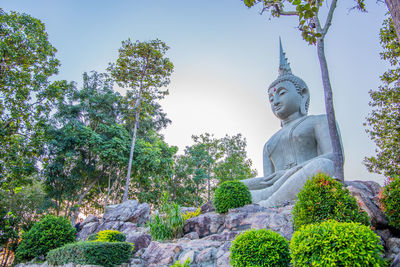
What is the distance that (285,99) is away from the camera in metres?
9.02

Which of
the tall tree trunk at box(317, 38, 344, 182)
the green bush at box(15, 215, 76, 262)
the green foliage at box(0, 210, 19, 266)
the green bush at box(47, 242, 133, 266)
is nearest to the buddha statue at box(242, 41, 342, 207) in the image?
the tall tree trunk at box(317, 38, 344, 182)

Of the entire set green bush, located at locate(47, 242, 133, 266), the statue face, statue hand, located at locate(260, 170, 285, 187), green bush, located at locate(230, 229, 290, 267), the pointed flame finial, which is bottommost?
green bush, located at locate(47, 242, 133, 266)

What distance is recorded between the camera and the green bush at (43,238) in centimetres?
580

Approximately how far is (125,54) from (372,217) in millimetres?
15040

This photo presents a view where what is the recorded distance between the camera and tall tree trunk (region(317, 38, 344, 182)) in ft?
17.2

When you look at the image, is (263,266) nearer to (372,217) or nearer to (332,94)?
(372,217)

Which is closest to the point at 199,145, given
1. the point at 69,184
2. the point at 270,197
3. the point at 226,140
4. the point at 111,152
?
the point at 226,140

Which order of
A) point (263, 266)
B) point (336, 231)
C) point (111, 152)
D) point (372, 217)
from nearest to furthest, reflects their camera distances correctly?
1. point (336, 231)
2. point (263, 266)
3. point (372, 217)
4. point (111, 152)

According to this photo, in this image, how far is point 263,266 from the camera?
308 cm

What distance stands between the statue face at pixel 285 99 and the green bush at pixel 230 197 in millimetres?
4046

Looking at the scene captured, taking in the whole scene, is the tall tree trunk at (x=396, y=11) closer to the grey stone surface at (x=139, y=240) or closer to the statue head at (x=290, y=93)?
the grey stone surface at (x=139, y=240)

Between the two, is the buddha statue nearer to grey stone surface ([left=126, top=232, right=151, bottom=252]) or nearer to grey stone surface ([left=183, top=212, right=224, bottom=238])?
grey stone surface ([left=183, top=212, right=224, bottom=238])

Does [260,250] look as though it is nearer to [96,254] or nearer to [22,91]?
[96,254]

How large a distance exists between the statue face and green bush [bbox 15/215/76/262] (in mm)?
7324
